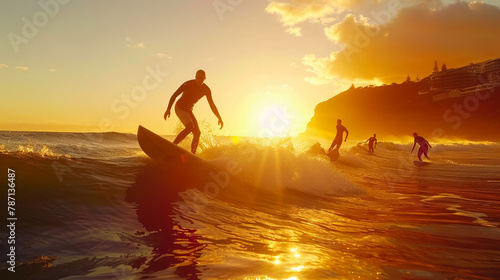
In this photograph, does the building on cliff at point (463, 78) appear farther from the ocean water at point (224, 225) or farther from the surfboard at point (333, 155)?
the ocean water at point (224, 225)

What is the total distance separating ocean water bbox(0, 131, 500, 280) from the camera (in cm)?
276

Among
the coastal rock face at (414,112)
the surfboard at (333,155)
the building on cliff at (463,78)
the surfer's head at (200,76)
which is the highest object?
the building on cliff at (463,78)

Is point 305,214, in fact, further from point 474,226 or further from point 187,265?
point 187,265

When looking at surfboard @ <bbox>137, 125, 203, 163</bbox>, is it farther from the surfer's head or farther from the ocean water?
the surfer's head

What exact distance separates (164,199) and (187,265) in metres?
2.65

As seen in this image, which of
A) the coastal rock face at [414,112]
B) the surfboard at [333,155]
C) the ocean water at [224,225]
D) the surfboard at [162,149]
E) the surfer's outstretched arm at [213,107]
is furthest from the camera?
the coastal rock face at [414,112]

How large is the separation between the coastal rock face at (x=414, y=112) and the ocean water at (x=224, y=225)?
8140 cm

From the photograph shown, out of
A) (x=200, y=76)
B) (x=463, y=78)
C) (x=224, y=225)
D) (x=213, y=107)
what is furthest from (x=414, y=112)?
(x=224, y=225)

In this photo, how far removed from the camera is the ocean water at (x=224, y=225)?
9.05 ft

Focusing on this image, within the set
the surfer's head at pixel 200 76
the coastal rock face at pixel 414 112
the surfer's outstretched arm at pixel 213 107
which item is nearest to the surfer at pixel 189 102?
the surfer's head at pixel 200 76

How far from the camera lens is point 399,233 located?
4.29 meters

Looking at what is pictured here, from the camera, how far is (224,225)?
4395 mm

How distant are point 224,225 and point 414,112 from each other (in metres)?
Result: 127

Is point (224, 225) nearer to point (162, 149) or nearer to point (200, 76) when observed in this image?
point (162, 149)
